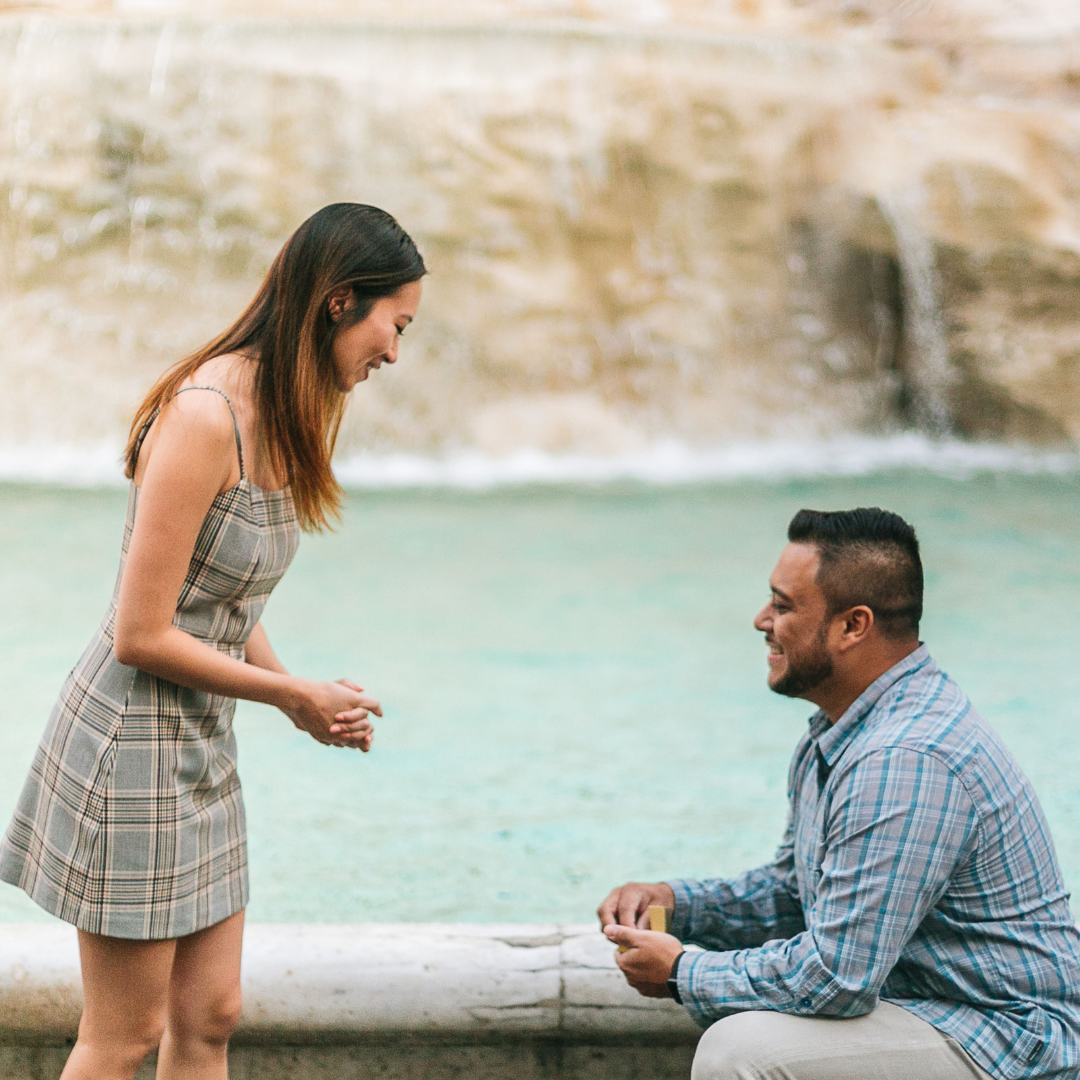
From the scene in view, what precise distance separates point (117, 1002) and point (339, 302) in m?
1.05

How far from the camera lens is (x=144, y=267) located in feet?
38.0

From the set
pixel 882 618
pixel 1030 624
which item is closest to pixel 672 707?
Result: pixel 1030 624

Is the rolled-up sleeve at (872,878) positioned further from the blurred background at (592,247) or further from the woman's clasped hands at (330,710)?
the blurred background at (592,247)

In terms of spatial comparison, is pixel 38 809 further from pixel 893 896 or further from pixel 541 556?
pixel 541 556

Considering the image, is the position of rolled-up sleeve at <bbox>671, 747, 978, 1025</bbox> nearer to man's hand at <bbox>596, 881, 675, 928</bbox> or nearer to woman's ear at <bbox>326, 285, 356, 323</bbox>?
man's hand at <bbox>596, 881, 675, 928</bbox>

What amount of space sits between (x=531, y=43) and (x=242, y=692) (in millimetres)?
10695

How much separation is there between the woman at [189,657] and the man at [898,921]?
2.20 ft

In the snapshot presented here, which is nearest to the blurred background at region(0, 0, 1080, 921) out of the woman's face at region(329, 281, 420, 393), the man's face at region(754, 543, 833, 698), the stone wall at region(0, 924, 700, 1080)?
the stone wall at region(0, 924, 700, 1080)

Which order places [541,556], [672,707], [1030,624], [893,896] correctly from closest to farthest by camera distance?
[893,896] → [672,707] → [1030,624] → [541,556]

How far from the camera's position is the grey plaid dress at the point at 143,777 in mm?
1931

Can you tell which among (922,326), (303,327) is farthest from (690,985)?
(922,326)

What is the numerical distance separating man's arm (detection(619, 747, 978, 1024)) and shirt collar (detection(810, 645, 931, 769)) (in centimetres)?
15

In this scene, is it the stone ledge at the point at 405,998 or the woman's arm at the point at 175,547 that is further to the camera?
the stone ledge at the point at 405,998

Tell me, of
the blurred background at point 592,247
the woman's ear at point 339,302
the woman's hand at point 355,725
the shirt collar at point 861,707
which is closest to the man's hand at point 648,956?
the shirt collar at point 861,707
